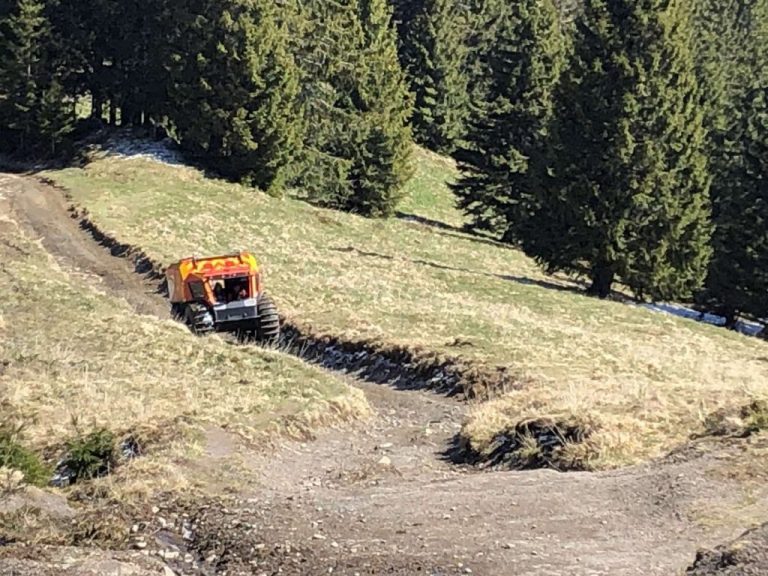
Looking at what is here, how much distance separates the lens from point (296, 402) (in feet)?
52.7

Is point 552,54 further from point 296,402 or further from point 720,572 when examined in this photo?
point 720,572

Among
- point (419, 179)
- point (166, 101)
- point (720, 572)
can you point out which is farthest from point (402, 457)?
point (419, 179)

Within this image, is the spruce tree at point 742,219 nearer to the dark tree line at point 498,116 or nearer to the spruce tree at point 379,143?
the dark tree line at point 498,116

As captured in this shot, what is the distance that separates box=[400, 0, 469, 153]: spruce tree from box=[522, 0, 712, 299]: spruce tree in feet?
100

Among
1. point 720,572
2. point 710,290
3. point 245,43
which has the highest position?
point 245,43

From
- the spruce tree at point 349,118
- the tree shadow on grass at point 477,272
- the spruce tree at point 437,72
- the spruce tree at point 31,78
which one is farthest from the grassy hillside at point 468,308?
the spruce tree at point 437,72

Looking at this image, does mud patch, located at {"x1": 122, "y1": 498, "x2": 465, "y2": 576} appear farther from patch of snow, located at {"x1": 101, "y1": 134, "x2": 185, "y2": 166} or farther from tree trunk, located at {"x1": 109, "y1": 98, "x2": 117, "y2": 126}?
tree trunk, located at {"x1": 109, "y1": 98, "x2": 117, "y2": 126}

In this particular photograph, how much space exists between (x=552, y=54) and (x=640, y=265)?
17.2 meters

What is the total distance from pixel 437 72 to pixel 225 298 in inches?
1848

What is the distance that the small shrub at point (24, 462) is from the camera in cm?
1158

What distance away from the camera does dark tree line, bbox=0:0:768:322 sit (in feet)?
110

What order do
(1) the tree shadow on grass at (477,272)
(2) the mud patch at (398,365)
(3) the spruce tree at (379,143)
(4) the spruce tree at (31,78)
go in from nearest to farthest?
(2) the mud patch at (398,365) < (1) the tree shadow on grass at (477,272) < (4) the spruce tree at (31,78) < (3) the spruce tree at (379,143)

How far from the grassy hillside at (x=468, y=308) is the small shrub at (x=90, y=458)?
508 centimetres

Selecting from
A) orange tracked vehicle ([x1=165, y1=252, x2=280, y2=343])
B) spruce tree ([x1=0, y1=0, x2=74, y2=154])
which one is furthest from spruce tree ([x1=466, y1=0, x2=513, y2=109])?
orange tracked vehicle ([x1=165, y1=252, x2=280, y2=343])
